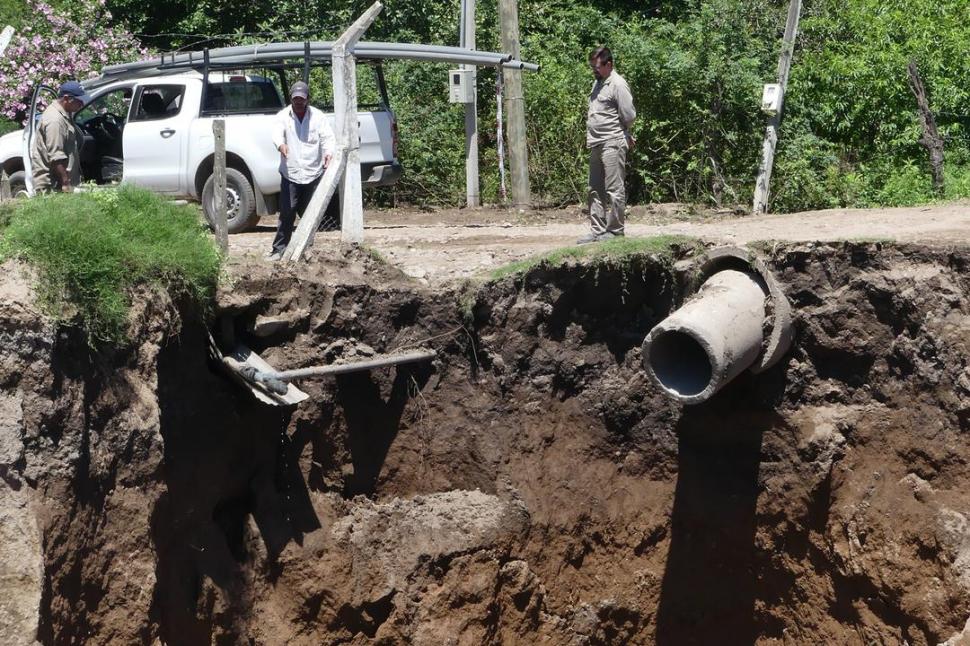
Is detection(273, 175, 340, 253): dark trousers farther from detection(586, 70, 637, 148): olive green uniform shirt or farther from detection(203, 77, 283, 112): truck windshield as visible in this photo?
detection(203, 77, 283, 112): truck windshield

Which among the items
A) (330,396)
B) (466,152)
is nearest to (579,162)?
(466,152)

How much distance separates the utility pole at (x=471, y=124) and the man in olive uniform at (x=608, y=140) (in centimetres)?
498

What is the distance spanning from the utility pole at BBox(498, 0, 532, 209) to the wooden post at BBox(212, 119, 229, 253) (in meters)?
6.09

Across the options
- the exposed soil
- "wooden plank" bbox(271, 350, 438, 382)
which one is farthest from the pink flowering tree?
"wooden plank" bbox(271, 350, 438, 382)

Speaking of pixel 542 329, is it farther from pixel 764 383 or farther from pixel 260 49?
pixel 260 49

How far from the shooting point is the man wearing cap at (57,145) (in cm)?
1030

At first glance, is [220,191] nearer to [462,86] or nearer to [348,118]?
[348,118]

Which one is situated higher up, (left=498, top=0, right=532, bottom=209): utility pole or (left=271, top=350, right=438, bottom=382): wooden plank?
(left=498, top=0, right=532, bottom=209): utility pole

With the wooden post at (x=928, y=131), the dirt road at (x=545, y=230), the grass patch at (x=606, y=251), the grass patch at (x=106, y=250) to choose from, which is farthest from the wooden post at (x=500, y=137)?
the grass patch at (x=106, y=250)

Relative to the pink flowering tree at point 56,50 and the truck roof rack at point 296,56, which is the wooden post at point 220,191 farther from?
the pink flowering tree at point 56,50

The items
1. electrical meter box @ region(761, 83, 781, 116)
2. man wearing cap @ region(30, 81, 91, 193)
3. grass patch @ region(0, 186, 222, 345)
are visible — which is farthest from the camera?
electrical meter box @ region(761, 83, 781, 116)

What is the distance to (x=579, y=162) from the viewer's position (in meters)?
15.0

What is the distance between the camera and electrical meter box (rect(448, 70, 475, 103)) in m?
14.2

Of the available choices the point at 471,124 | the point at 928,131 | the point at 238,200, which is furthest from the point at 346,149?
the point at 928,131
